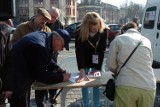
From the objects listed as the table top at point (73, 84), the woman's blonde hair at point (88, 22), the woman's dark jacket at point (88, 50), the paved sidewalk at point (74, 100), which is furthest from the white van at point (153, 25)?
the table top at point (73, 84)

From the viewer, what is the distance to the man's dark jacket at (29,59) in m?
3.00

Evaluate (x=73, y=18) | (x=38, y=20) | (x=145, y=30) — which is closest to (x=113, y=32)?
(x=145, y=30)

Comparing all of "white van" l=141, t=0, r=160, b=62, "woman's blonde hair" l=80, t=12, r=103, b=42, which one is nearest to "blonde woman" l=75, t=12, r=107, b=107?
"woman's blonde hair" l=80, t=12, r=103, b=42

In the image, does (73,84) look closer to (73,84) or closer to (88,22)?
(73,84)

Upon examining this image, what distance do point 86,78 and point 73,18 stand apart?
7733cm

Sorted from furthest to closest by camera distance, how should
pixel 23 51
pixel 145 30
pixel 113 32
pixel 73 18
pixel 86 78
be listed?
pixel 73 18 < pixel 113 32 < pixel 145 30 < pixel 86 78 < pixel 23 51

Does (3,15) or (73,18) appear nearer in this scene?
(3,15)

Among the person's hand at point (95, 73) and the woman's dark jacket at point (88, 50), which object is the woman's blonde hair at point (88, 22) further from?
the person's hand at point (95, 73)

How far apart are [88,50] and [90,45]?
0.30ft

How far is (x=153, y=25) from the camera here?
25.3 ft

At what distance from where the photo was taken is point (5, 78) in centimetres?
322

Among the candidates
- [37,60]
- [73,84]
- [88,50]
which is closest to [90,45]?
[88,50]

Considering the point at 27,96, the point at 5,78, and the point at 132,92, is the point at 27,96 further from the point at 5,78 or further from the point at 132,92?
the point at 132,92

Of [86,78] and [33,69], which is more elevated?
[33,69]
